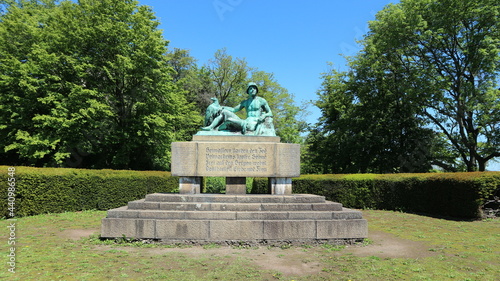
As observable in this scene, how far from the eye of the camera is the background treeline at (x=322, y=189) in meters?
11.9

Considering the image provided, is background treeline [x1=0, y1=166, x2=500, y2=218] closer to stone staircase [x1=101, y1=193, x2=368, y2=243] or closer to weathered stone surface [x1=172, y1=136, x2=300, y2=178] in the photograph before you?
stone staircase [x1=101, y1=193, x2=368, y2=243]

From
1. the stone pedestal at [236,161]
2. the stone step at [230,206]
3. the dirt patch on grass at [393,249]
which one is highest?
the stone pedestal at [236,161]

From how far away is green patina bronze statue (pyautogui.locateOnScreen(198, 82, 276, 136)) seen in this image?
9766 mm

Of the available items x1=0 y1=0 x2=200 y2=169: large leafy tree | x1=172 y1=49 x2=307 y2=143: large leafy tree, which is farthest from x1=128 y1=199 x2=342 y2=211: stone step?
x1=172 y1=49 x2=307 y2=143: large leafy tree

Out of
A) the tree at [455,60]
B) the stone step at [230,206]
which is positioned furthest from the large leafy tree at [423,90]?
the stone step at [230,206]

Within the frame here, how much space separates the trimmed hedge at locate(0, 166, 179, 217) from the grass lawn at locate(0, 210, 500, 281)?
377 cm

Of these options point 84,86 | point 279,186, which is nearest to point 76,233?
point 279,186

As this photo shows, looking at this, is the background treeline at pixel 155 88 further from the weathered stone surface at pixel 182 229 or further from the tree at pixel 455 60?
the weathered stone surface at pixel 182 229

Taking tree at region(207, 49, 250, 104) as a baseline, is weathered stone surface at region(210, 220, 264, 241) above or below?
below

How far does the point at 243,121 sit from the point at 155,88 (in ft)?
48.3

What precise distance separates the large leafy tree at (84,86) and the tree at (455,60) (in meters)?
16.7

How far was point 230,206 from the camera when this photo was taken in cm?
782

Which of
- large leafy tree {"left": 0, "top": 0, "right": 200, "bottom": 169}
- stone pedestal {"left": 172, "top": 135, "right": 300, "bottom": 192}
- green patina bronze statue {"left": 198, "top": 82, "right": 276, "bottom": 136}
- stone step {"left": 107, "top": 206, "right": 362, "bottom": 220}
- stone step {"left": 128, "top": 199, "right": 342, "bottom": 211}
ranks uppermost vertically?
large leafy tree {"left": 0, "top": 0, "right": 200, "bottom": 169}

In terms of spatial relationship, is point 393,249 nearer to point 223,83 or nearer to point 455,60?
point 455,60
